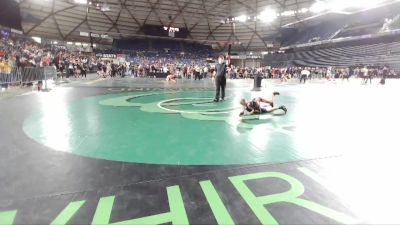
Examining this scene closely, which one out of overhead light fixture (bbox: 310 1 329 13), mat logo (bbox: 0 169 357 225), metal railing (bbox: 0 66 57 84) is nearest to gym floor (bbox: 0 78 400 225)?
mat logo (bbox: 0 169 357 225)

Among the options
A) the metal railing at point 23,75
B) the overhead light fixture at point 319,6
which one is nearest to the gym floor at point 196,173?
the metal railing at point 23,75

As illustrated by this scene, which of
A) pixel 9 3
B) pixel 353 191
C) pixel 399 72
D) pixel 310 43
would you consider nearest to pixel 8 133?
pixel 353 191

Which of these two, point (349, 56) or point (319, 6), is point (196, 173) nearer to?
point (319, 6)

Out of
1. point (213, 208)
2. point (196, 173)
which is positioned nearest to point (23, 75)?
point (196, 173)

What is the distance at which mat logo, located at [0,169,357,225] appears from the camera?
6.88ft

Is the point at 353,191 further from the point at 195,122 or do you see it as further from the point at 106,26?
the point at 106,26

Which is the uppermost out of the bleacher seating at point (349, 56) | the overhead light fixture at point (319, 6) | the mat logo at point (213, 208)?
the overhead light fixture at point (319, 6)

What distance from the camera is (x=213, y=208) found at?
229cm

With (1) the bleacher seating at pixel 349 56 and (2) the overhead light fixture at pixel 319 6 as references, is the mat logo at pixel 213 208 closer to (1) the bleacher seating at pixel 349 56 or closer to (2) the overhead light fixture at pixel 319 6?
(2) the overhead light fixture at pixel 319 6

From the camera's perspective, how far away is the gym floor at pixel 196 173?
Result: 2211 mm

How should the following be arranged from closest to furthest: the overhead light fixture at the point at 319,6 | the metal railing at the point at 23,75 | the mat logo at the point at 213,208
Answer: the mat logo at the point at 213,208, the metal railing at the point at 23,75, the overhead light fixture at the point at 319,6

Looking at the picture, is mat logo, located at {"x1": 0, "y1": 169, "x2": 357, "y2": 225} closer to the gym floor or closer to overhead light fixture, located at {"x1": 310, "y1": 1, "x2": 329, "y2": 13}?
the gym floor

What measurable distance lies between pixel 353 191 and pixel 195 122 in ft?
12.1

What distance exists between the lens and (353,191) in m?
2.62
